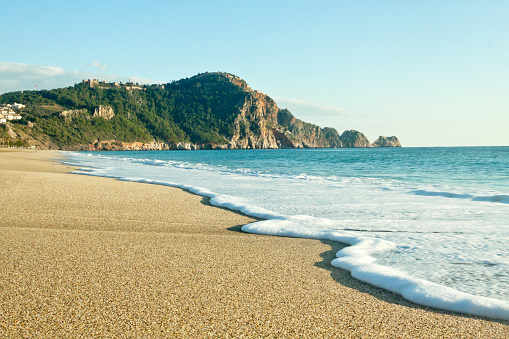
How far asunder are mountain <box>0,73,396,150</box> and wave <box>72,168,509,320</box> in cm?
11880

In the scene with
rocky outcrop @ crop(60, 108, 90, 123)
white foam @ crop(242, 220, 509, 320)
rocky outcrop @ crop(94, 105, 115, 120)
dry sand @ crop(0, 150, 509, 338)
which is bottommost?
dry sand @ crop(0, 150, 509, 338)

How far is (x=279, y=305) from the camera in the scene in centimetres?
261

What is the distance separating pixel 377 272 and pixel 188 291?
5.79 ft

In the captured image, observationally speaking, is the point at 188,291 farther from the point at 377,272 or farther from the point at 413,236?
the point at 413,236

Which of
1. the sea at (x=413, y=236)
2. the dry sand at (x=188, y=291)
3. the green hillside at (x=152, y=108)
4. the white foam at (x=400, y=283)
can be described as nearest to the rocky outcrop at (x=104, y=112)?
the green hillside at (x=152, y=108)

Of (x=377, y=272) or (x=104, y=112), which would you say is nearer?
(x=377, y=272)

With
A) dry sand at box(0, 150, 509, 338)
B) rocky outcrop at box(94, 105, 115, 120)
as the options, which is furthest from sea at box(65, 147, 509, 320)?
rocky outcrop at box(94, 105, 115, 120)

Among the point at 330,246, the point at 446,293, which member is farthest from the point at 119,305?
the point at 330,246

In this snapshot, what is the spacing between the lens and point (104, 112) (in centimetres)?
13962

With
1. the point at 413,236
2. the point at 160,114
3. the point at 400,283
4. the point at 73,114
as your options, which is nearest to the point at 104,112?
the point at 73,114

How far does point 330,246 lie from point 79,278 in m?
2.84

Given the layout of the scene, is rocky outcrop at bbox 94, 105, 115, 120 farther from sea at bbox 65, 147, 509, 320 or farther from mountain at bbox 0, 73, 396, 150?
sea at bbox 65, 147, 509, 320

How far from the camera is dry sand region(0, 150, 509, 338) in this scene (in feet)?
7.41

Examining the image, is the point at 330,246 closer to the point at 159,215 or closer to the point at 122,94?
the point at 159,215
